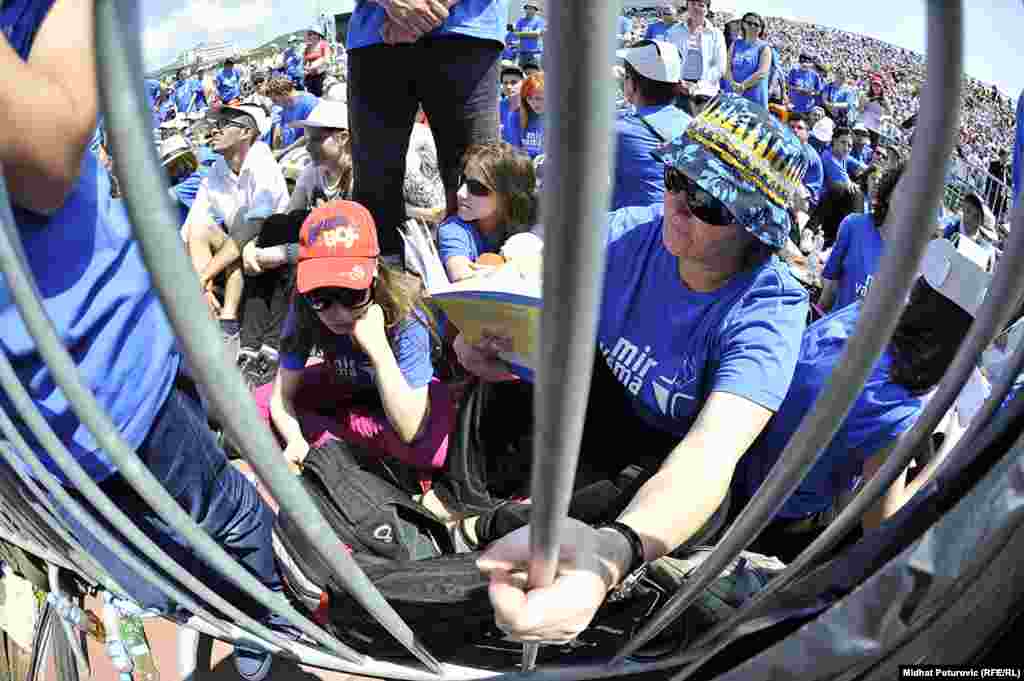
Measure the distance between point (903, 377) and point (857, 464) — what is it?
0.17 meters

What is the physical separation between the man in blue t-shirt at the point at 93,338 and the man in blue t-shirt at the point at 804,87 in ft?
22.1

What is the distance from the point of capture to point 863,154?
579 centimetres

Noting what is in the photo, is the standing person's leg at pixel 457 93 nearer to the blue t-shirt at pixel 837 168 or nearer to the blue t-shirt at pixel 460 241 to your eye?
the blue t-shirt at pixel 460 241

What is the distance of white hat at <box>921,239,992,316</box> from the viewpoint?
3.17 feet

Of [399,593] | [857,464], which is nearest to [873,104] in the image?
[857,464]

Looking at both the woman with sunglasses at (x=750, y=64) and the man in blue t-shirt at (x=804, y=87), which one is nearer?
the woman with sunglasses at (x=750, y=64)

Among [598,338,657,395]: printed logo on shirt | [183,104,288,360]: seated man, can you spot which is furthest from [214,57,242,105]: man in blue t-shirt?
[598,338,657,395]: printed logo on shirt

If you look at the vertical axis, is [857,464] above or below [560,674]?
below

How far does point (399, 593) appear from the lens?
2.90 feet

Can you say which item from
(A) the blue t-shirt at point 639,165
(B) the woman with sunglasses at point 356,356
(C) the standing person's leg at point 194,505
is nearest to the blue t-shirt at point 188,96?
(A) the blue t-shirt at point 639,165

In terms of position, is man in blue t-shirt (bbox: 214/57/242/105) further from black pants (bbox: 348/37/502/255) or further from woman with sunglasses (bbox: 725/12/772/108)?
black pants (bbox: 348/37/502/255)

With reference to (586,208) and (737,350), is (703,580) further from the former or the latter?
(737,350)

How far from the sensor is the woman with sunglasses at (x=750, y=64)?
4.42 m

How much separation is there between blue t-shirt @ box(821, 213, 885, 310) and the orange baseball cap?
3.93 ft
